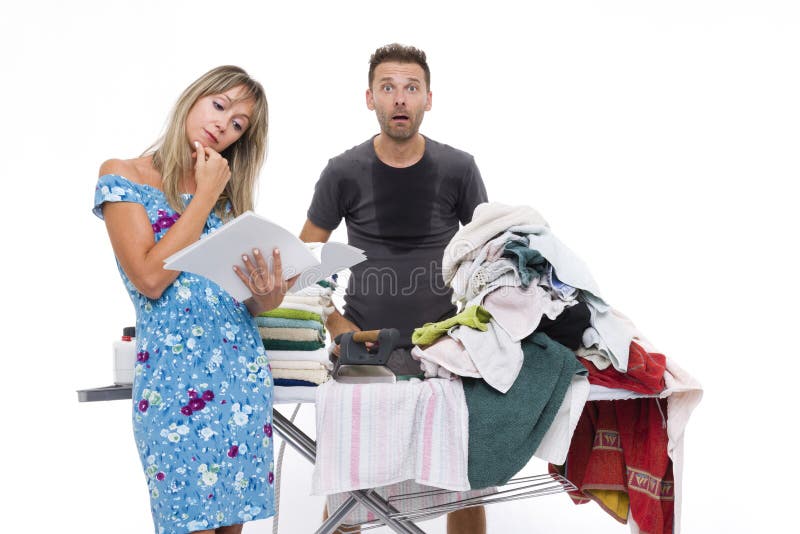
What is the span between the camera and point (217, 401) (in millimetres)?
1809

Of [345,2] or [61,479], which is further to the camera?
[345,2]

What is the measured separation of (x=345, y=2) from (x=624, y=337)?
2734 mm

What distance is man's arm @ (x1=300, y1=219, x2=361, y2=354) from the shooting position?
2.64 metres

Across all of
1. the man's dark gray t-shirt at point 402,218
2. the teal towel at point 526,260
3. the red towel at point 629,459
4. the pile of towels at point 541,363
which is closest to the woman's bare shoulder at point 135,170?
the pile of towels at point 541,363

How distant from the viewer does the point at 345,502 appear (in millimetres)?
2098

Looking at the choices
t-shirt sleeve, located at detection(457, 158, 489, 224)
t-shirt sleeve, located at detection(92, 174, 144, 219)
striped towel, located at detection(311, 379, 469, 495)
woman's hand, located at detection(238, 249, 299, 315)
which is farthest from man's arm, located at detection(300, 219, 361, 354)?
t-shirt sleeve, located at detection(92, 174, 144, 219)

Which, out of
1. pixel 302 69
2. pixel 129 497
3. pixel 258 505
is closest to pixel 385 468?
pixel 258 505

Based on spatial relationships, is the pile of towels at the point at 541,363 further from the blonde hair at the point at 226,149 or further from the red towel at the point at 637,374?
the blonde hair at the point at 226,149

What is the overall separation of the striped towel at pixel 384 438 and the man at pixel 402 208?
2.52 feet

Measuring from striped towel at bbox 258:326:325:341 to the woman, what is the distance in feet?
0.43

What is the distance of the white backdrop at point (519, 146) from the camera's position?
3.77m

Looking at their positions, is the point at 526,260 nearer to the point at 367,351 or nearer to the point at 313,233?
the point at 367,351

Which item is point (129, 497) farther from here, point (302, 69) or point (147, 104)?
point (302, 69)

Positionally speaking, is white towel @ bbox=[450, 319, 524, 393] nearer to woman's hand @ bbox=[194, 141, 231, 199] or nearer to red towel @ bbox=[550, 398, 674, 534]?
red towel @ bbox=[550, 398, 674, 534]
